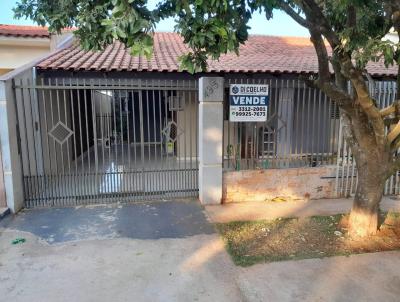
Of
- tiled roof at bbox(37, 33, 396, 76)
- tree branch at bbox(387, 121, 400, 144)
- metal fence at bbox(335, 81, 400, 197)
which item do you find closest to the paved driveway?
tree branch at bbox(387, 121, 400, 144)

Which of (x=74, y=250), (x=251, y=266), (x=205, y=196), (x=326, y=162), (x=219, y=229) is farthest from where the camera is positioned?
(x=326, y=162)

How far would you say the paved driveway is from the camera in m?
3.11

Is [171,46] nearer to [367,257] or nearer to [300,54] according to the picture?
[300,54]

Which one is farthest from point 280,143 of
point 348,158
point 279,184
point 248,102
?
point 348,158

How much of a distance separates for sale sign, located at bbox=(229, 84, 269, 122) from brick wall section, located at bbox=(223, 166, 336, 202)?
37.9 inches

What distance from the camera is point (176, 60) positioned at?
27.3ft

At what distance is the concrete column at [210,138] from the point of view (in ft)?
17.7

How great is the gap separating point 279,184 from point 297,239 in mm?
1733

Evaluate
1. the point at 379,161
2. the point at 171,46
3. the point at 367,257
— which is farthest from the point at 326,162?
the point at 171,46

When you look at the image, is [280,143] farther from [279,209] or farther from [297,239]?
[297,239]

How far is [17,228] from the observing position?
4.63 metres

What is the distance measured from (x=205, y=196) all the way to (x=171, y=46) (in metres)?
6.19

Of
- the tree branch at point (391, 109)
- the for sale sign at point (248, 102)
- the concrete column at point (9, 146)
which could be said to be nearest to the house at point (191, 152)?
the concrete column at point (9, 146)

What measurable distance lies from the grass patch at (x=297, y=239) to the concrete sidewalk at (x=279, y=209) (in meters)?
0.24
